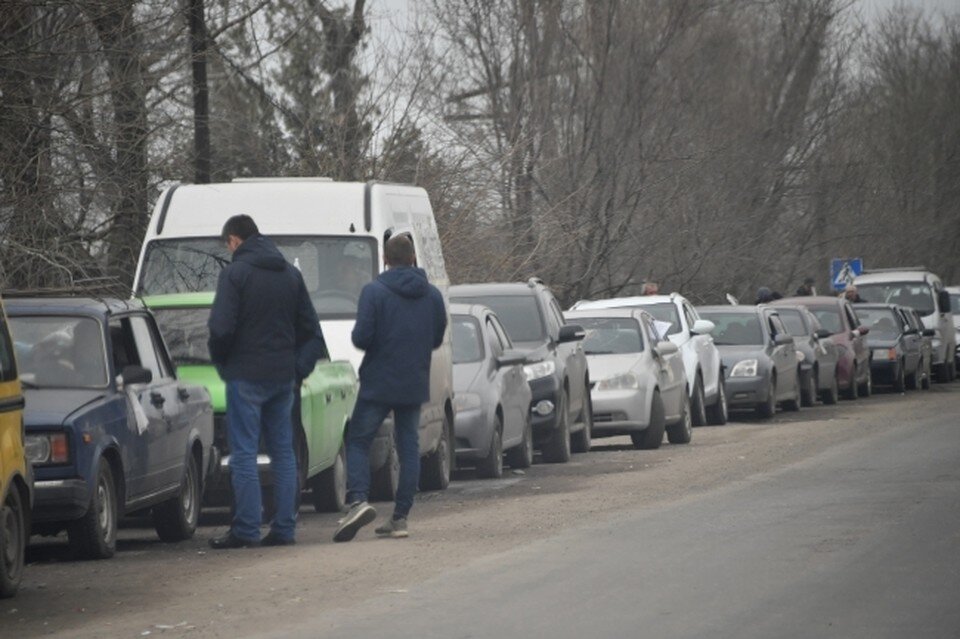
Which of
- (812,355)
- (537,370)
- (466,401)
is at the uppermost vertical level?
(537,370)

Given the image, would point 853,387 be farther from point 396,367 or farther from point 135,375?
point 135,375

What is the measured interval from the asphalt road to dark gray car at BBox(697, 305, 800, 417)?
40.4 ft

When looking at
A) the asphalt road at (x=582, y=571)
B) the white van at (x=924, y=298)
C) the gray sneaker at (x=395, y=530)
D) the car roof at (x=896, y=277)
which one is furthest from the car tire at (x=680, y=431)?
the car roof at (x=896, y=277)

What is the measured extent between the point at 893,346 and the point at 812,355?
5831 mm

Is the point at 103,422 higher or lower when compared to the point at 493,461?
higher

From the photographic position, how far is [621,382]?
2391 cm

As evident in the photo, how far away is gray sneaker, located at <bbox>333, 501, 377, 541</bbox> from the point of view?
41.7 ft

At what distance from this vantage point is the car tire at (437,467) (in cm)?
1753

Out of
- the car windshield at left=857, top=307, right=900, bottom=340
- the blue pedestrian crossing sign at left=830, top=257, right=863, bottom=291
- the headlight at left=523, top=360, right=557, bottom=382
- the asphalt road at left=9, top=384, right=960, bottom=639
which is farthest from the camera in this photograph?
the blue pedestrian crossing sign at left=830, top=257, right=863, bottom=291

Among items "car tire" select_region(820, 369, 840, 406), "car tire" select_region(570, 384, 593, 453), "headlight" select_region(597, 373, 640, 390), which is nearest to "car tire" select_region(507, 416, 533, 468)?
"car tire" select_region(570, 384, 593, 453)

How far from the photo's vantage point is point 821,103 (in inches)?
2026

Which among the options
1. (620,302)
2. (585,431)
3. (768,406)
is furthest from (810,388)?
(585,431)

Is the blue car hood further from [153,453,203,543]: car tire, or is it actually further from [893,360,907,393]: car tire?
[893,360,907,393]: car tire

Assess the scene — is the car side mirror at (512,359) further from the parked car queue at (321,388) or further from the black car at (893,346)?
the black car at (893,346)
